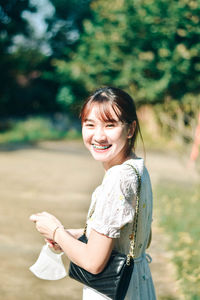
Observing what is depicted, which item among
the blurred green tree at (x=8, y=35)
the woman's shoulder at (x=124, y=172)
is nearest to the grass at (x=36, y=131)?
the blurred green tree at (x=8, y=35)

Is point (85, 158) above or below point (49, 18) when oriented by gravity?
below

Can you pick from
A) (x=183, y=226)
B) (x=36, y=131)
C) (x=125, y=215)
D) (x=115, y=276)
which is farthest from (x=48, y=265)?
(x=36, y=131)

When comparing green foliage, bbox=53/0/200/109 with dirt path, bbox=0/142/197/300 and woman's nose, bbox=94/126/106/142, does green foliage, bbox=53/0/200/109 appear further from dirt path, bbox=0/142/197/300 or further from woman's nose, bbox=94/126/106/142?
woman's nose, bbox=94/126/106/142

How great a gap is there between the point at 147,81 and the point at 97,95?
53.9 ft

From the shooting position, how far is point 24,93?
907 inches

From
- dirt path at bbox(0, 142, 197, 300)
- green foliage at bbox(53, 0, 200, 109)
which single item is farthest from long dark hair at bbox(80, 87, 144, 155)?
green foliage at bbox(53, 0, 200, 109)

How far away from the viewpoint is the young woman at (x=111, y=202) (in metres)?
1.45

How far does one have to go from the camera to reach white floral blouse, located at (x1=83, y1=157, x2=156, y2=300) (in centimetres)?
146

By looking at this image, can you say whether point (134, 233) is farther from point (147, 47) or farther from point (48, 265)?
point (147, 47)

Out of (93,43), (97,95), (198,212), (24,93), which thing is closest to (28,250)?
(198,212)

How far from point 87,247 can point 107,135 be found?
1.39 ft

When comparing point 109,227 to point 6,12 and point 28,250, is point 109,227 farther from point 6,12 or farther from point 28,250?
point 6,12

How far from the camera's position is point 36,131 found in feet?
62.2

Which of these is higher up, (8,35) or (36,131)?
(8,35)
